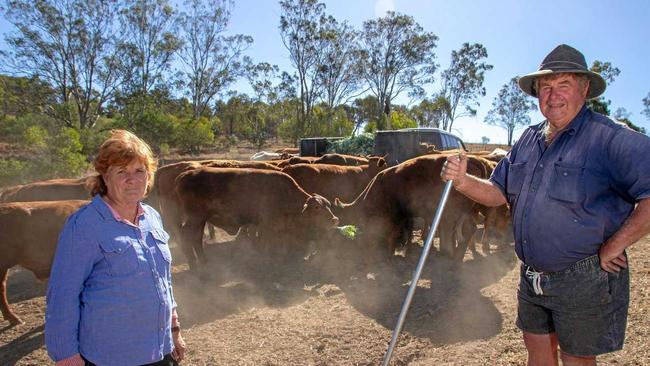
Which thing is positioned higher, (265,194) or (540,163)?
(540,163)

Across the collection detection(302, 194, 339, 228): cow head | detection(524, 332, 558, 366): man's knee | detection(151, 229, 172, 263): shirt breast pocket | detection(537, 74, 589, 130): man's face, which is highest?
detection(537, 74, 589, 130): man's face

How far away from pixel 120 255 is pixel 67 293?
0.99ft

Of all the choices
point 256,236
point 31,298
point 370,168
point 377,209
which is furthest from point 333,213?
point 31,298

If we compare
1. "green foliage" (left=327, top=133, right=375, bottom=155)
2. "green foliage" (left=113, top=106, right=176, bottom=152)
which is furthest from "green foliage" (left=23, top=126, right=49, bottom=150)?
"green foliage" (left=327, top=133, right=375, bottom=155)

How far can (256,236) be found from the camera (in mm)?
9508

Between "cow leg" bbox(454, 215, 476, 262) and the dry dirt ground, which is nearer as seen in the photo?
the dry dirt ground

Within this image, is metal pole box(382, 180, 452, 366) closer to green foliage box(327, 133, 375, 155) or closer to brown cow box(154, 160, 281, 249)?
brown cow box(154, 160, 281, 249)

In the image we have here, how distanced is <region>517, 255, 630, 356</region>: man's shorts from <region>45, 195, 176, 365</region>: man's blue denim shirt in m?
2.40

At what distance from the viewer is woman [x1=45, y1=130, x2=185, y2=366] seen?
219cm

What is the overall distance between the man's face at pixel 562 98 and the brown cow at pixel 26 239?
581 centimetres

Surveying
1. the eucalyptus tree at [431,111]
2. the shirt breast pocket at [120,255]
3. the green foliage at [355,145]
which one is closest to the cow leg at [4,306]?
the shirt breast pocket at [120,255]

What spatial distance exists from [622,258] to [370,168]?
9.00 meters

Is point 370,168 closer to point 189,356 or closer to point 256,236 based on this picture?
point 256,236

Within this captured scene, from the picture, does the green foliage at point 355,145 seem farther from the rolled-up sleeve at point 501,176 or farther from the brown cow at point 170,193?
the rolled-up sleeve at point 501,176
